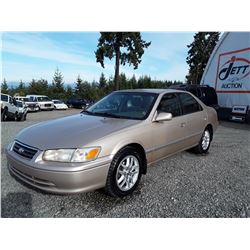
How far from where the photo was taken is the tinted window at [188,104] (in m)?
4.08

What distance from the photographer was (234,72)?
11078 mm

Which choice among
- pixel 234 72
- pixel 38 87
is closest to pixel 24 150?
pixel 234 72

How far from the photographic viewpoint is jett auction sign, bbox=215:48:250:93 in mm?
10453

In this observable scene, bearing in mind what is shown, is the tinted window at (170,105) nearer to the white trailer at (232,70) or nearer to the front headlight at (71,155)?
the front headlight at (71,155)

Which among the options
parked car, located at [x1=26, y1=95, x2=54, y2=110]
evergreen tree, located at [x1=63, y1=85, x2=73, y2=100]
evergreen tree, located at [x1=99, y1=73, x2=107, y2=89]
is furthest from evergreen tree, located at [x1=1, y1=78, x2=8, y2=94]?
evergreen tree, located at [x1=99, y1=73, x2=107, y2=89]

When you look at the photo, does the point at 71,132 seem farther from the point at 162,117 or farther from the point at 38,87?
the point at 38,87

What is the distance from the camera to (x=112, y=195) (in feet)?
8.82

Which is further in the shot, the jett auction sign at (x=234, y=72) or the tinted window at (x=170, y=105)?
the jett auction sign at (x=234, y=72)

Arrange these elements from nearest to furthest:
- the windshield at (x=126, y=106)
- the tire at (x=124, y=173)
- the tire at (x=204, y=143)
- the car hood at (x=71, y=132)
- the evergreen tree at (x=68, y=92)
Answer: the car hood at (x=71, y=132) < the tire at (x=124, y=173) < the windshield at (x=126, y=106) < the tire at (x=204, y=143) < the evergreen tree at (x=68, y=92)

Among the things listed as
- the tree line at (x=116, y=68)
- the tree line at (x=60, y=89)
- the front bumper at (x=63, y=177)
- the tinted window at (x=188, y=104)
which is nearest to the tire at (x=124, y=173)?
the front bumper at (x=63, y=177)

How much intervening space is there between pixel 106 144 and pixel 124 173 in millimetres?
550

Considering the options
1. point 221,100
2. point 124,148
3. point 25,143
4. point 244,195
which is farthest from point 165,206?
point 221,100

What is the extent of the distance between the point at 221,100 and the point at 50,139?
11.4 metres

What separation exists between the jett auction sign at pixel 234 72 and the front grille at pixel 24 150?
35.5 feet
